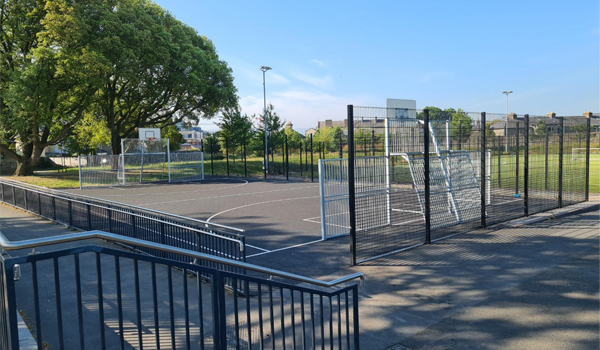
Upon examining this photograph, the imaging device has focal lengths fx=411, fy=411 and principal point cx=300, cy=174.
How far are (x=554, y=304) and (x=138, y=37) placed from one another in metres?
30.3

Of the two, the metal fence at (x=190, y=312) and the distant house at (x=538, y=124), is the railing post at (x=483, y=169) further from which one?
the metal fence at (x=190, y=312)

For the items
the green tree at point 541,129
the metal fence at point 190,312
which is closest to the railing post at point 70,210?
the metal fence at point 190,312

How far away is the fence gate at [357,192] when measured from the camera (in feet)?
31.1

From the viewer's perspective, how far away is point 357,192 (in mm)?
9578

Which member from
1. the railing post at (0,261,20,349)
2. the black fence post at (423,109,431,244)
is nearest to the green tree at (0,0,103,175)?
the black fence post at (423,109,431,244)

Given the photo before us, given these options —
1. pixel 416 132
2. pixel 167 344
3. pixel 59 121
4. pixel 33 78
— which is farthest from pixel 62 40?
pixel 167 344

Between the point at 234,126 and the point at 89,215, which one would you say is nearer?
the point at 89,215

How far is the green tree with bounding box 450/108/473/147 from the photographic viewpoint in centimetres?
1133

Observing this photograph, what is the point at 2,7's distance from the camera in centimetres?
2634

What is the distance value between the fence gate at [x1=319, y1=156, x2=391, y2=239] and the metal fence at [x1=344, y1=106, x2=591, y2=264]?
0.06 meters

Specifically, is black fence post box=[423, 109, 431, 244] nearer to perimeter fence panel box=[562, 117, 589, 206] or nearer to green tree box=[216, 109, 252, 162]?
perimeter fence panel box=[562, 117, 589, 206]

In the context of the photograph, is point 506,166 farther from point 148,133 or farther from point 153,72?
point 153,72

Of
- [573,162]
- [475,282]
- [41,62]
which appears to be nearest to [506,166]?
[573,162]

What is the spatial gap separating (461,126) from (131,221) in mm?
9027
